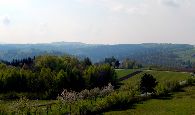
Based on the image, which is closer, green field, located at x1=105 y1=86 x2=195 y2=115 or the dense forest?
green field, located at x1=105 y1=86 x2=195 y2=115

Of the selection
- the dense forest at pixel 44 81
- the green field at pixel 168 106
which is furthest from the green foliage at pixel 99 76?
the green field at pixel 168 106

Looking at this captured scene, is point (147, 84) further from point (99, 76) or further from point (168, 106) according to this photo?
point (99, 76)

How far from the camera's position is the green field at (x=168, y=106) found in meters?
92.3

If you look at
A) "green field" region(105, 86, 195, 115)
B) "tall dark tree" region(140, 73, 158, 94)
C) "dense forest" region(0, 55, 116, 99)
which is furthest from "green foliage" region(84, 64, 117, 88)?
"green field" region(105, 86, 195, 115)

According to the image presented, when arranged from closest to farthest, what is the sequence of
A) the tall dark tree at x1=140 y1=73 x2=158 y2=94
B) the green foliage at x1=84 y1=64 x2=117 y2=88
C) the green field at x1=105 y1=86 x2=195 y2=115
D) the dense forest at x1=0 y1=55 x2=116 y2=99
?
the green field at x1=105 y1=86 x2=195 y2=115, the tall dark tree at x1=140 y1=73 x2=158 y2=94, the dense forest at x1=0 y1=55 x2=116 y2=99, the green foliage at x1=84 y1=64 x2=117 y2=88

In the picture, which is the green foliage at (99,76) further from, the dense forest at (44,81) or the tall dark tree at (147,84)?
the tall dark tree at (147,84)

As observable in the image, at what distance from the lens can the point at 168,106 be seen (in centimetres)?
10256

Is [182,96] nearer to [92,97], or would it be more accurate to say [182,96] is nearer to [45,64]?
[92,97]

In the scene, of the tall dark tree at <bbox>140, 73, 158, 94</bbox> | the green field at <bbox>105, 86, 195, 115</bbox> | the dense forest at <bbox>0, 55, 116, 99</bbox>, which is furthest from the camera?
the dense forest at <bbox>0, 55, 116, 99</bbox>

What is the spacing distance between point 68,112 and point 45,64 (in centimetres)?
8285

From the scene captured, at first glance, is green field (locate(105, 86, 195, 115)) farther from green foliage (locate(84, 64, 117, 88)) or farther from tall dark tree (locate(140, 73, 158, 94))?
green foliage (locate(84, 64, 117, 88))

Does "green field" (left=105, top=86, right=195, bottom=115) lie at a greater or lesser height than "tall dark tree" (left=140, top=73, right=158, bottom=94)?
lesser

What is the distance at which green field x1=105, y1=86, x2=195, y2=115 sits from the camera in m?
92.3

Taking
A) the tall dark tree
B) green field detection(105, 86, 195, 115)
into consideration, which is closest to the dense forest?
the tall dark tree
